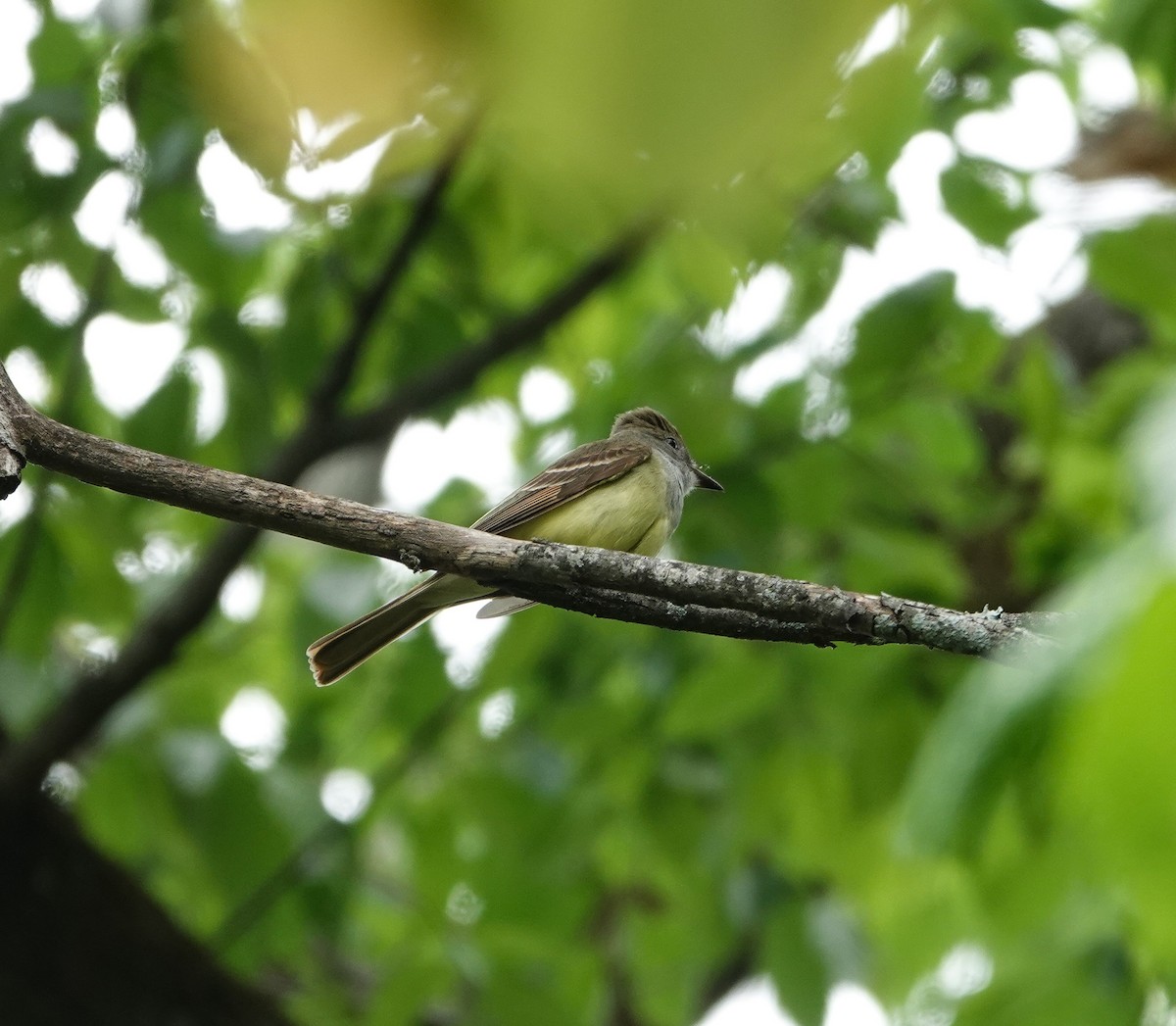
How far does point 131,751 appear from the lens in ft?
20.7

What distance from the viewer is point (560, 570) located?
3.35 metres

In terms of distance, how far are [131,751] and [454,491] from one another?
2.06 m

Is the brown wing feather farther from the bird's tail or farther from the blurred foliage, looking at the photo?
the bird's tail

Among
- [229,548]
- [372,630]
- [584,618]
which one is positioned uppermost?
[584,618]

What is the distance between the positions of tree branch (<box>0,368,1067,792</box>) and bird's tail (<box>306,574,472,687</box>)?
1.42 metres

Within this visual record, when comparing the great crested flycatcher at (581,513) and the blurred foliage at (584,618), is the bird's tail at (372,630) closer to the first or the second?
the great crested flycatcher at (581,513)

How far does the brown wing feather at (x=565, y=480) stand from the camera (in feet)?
18.8

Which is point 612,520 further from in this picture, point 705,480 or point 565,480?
point 705,480

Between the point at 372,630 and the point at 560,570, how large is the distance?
5.92 ft

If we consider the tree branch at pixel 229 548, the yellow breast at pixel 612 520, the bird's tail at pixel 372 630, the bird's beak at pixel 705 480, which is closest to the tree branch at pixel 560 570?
the bird's tail at pixel 372 630

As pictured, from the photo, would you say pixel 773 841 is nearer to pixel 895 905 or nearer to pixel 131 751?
pixel 895 905

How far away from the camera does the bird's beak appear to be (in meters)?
6.43

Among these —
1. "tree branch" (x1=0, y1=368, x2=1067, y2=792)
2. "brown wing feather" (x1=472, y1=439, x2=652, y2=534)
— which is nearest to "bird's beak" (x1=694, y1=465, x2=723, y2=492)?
"brown wing feather" (x1=472, y1=439, x2=652, y2=534)

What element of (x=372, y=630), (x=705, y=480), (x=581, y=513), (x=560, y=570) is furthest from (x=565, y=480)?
(x=560, y=570)
